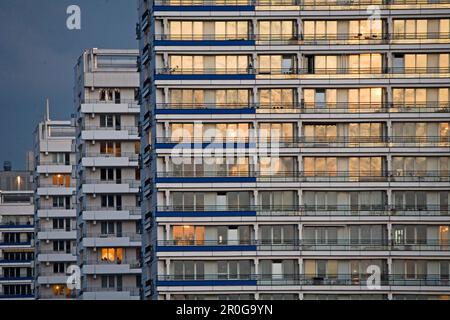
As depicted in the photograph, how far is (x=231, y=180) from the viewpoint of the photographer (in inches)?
5443

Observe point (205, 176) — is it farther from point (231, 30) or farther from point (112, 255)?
point (112, 255)

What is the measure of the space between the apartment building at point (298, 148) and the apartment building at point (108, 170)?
36.0 meters

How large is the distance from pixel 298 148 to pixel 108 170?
48060 mm

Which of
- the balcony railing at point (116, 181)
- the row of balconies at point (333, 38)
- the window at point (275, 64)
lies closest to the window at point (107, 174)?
the balcony railing at point (116, 181)

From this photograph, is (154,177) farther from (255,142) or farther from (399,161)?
(399,161)

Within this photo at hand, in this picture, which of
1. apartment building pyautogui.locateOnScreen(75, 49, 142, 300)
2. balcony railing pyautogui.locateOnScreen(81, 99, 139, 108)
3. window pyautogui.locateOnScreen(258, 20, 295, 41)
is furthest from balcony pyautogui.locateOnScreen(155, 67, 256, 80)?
balcony railing pyautogui.locateOnScreen(81, 99, 139, 108)

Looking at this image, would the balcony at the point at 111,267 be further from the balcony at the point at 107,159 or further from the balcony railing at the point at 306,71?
the balcony railing at the point at 306,71

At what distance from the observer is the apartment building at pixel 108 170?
179m

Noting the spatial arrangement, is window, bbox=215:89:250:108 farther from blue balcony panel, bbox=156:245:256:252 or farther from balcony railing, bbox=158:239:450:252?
blue balcony panel, bbox=156:245:256:252

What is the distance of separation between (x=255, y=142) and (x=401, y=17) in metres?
19.9

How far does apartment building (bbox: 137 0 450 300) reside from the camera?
13725cm

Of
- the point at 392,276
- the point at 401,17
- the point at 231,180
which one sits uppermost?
the point at 401,17
